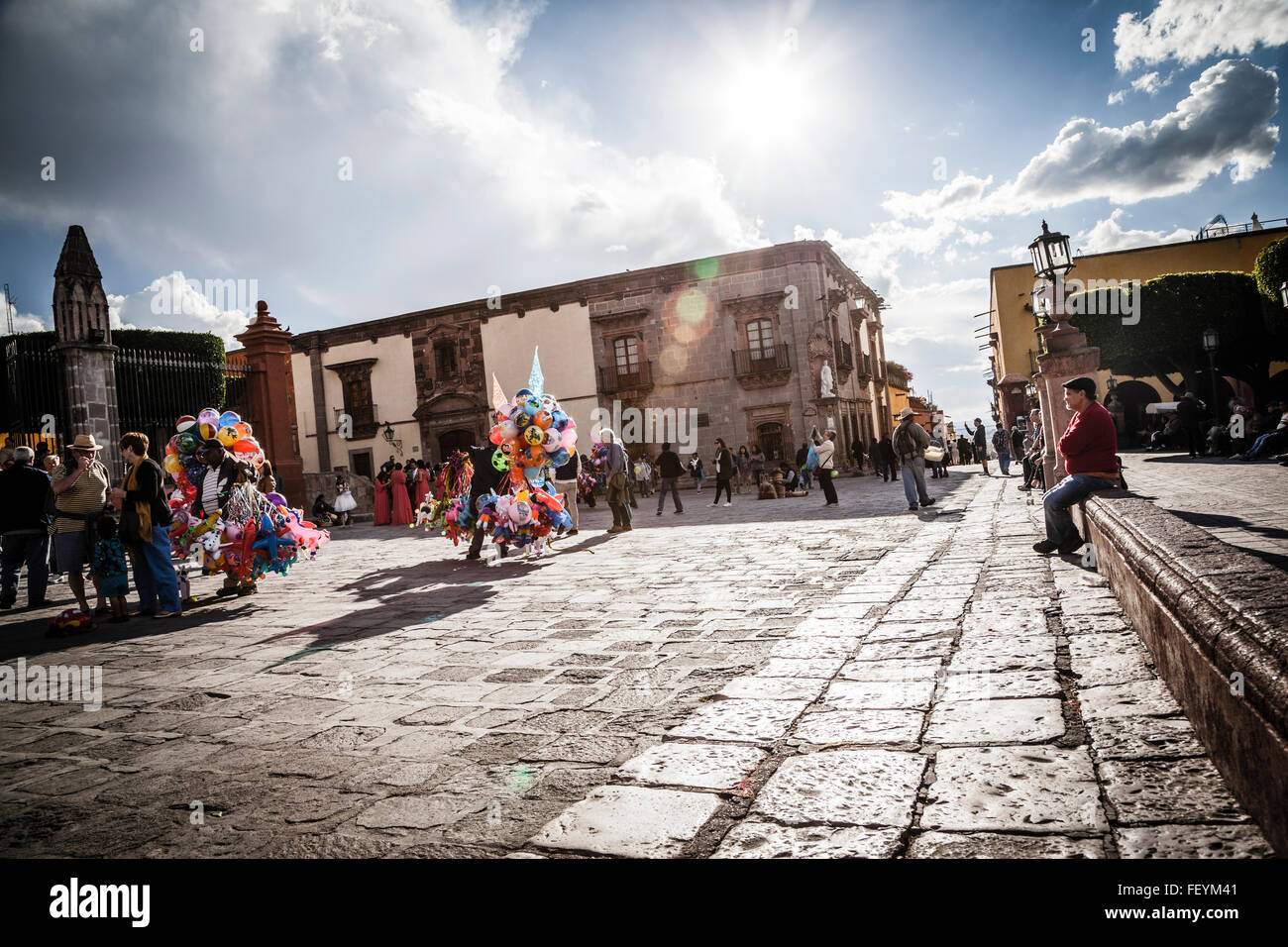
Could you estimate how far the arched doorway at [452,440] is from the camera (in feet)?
105

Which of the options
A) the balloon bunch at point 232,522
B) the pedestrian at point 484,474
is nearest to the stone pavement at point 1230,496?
the pedestrian at point 484,474

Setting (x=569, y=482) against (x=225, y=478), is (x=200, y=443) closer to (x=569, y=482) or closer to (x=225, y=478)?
(x=225, y=478)

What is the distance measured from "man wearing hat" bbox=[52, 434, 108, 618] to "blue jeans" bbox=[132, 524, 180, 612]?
741 mm

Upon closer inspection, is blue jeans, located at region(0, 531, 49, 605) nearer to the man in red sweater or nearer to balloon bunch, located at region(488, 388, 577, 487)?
balloon bunch, located at region(488, 388, 577, 487)

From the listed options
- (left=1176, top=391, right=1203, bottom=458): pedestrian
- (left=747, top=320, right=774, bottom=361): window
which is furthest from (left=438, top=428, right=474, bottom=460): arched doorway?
(left=1176, top=391, right=1203, bottom=458): pedestrian

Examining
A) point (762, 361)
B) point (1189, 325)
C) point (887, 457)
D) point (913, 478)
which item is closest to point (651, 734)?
point (913, 478)

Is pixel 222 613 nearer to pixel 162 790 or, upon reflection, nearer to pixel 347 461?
pixel 162 790

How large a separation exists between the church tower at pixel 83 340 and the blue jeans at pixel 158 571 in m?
6.57

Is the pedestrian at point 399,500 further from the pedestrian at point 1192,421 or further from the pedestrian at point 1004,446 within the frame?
the pedestrian at point 1192,421

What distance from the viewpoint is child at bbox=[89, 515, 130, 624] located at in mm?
6777

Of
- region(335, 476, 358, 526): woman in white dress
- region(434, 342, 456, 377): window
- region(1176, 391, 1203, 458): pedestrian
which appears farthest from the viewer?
region(434, 342, 456, 377): window

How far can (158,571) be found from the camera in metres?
6.83

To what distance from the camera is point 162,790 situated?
2.65 metres

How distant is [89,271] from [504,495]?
8.48 metres
